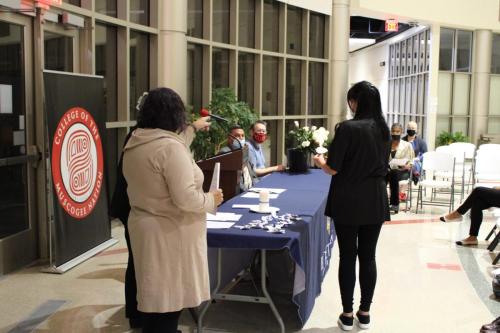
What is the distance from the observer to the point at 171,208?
8.92 ft

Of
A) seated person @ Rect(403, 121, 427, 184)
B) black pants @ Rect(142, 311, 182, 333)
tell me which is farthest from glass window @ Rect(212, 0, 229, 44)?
black pants @ Rect(142, 311, 182, 333)

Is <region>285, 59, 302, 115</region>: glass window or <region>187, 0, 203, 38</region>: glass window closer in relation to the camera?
<region>187, 0, 203, 38</region>: glass window

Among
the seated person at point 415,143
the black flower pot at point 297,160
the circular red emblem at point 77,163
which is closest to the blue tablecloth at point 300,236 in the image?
the black flower pot at point 297,160

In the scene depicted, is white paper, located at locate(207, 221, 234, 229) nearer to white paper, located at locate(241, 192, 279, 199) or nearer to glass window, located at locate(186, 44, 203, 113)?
white paper, located at locate(241, 192, 279, 199)

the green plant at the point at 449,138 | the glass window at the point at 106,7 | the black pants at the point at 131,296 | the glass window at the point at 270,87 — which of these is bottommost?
the black pants at the point at 131,296

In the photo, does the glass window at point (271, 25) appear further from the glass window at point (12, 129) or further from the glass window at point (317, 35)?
the glass window at point (12, 129)

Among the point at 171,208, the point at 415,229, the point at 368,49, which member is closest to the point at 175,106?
the point at 171,208

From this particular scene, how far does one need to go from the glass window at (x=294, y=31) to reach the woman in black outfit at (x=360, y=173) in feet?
22.7

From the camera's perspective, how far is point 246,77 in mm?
9508

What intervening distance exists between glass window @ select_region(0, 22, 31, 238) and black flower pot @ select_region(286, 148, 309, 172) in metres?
2.64

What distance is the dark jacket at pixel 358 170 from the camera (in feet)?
12.1

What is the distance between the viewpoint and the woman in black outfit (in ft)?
12.2

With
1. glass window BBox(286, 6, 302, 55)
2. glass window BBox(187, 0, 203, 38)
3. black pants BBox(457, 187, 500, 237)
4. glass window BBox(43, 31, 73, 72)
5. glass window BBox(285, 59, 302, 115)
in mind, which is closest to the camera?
glass window BBox(43, 31, 73, 72)

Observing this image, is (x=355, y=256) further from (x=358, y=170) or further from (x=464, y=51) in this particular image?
(x=464, y=51)
